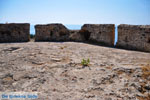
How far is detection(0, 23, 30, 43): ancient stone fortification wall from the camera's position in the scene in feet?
33.1

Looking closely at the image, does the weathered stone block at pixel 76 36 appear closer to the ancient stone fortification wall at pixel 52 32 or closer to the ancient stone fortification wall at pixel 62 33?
the ancient stone fortification wall at pixel 62 33

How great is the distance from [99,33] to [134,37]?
229 cm

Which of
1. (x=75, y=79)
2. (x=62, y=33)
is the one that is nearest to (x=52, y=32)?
(x=62, y=33)

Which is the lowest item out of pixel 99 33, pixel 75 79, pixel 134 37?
pixel 75 79

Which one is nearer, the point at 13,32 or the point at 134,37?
the point at 134,37

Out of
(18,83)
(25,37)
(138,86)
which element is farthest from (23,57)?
(25,37)

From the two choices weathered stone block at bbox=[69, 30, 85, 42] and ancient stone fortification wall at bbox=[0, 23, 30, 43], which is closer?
ancient stone fortification wall at bbox=[0, 23, 30, 43]

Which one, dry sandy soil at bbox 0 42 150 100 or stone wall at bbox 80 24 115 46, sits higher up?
stone wall at bbox 80 24 115 46

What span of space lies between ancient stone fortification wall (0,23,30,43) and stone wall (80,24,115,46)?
148 inches

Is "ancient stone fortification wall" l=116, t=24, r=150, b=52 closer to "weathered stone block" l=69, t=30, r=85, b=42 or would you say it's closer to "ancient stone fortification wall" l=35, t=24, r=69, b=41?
"weathered stone block" l=69, t=30, r=85, b=42

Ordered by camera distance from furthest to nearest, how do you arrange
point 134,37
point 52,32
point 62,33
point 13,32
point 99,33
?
point 62,33 < point 52,32 < point 13,32 < point 99,33 < point 134,37

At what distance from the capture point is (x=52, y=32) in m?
10.3

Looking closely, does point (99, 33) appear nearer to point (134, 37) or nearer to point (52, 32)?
point (134, 37)

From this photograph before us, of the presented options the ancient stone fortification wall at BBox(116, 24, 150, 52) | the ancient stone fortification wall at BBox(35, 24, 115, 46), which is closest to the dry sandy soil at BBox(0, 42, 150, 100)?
the ancient stone fortification wall at BBox(116, 24, 150, 52)
